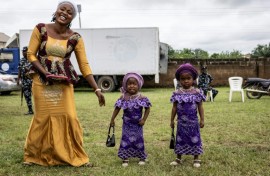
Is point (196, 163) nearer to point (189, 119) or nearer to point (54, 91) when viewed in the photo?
point (189, 119)

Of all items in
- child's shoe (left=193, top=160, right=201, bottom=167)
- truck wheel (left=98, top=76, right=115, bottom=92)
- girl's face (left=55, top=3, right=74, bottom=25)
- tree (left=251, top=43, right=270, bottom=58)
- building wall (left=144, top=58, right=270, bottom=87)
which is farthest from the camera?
tree (left=251, top=43, right=270, bottom=58)

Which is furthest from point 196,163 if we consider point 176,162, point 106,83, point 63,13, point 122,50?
point 106,83

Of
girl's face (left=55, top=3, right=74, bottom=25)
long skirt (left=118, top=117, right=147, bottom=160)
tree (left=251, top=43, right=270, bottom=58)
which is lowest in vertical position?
long skirt (left=118, top=117, right=147, bottom=160)

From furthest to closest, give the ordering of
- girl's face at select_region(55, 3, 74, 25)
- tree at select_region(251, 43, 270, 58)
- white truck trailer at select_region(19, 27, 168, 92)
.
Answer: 1. tree at select_region(251, 43, 270, 58)
2. white truck trailer at select_region(19, 27, 168, 92)
3. girl's face at select_region(55, 3, 74, 25)

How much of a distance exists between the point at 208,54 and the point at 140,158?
1167 inches

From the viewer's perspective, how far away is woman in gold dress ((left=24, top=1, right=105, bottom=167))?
432 cm

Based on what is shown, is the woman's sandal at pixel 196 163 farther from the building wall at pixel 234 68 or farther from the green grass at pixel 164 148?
the building wall at pixel 234 68

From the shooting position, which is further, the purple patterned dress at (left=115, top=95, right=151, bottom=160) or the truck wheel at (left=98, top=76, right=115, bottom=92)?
the truck wheel at (left=98, top=76, right=115, bottom=92)

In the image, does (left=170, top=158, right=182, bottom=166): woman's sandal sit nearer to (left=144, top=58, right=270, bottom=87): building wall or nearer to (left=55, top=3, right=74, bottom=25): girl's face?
(left=55, top=3, right=74, bottom=25): girl's face

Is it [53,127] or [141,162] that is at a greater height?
[53,127]

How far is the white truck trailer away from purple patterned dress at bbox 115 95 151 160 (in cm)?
1475

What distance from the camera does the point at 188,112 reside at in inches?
179

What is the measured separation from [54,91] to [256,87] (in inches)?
480

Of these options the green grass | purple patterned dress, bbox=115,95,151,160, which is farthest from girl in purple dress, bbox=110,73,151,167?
the green grass
